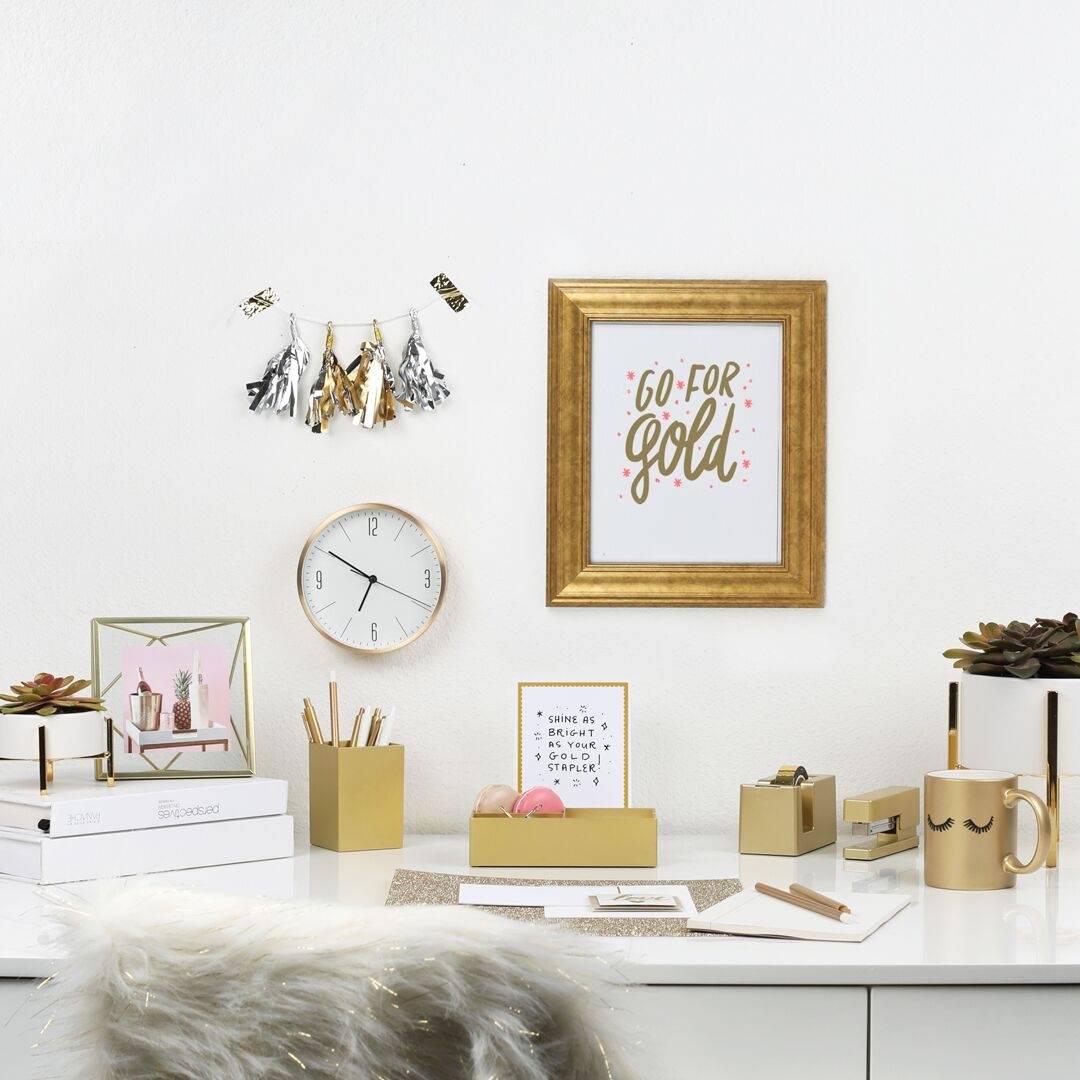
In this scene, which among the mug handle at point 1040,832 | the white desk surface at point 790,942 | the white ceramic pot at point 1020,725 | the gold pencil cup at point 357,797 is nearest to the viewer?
the white desk surface at point 790,942

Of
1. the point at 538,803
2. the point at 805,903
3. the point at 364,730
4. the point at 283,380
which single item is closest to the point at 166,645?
the point at 364,730

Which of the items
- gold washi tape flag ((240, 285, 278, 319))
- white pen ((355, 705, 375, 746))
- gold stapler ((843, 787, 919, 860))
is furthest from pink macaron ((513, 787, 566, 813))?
gold washi tape flag ((240, 285, 278, 319))

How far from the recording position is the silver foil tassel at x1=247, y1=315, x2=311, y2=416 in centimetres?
159

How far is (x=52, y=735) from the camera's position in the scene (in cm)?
134

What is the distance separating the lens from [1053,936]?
108cm

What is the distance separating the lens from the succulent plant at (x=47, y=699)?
4.46ft

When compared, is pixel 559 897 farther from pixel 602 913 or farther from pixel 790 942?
pixel 790 942

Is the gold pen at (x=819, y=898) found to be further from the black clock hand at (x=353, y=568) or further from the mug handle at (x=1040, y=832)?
the black clock hand at (x=353, y=568)

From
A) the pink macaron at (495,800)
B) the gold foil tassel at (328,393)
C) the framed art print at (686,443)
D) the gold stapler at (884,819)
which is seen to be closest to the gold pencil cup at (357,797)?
the pink macaron at (495,800)

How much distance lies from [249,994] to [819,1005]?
0.58 m

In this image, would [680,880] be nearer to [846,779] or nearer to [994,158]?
[846,779]

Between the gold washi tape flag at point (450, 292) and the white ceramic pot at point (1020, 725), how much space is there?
2.65 ft

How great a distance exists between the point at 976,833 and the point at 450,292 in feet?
3.04

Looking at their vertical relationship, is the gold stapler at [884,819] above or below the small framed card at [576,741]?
below
